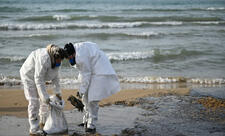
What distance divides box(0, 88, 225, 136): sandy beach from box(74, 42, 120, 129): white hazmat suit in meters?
0.51

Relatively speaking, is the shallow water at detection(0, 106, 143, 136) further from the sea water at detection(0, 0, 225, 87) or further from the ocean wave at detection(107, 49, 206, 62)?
the ocean wave at detection(107, 49, 206, 62)

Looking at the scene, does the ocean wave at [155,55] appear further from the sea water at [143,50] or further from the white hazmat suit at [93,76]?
the white hazmat suit at [93,76]

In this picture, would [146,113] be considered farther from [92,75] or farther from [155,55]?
[155,55]

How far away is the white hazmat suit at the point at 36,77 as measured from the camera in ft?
Result: 17.8

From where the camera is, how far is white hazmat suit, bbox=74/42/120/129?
562 cm

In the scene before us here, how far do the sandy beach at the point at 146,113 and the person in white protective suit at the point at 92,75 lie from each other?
470mm

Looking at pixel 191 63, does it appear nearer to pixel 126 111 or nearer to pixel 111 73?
pixel 126 111

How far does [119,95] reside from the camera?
857cm

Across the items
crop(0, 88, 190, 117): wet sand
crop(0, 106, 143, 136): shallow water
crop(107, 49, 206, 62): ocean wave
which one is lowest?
crop(0, 106, 143, 136): shallow water

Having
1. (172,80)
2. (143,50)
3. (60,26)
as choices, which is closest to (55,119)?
(172,80)

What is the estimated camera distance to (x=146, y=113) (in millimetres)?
7047

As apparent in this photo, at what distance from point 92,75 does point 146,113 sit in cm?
172

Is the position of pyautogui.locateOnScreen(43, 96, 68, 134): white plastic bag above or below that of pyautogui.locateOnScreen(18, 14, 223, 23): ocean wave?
below

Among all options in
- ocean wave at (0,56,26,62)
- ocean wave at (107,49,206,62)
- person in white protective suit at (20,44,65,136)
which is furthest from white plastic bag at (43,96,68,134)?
ocean wave at (107,49,206,62)
